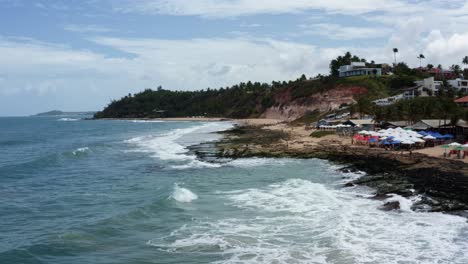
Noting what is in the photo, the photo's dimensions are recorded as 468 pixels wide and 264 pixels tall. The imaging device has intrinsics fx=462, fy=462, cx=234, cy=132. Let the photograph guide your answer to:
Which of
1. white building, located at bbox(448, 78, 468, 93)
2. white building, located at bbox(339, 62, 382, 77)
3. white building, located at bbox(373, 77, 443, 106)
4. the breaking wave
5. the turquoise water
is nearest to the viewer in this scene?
the breaking wave

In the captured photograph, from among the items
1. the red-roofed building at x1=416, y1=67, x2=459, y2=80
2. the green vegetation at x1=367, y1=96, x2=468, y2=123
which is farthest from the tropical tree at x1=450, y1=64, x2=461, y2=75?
the green vegetation at x1=367, y1=96, x2=468, y2=123

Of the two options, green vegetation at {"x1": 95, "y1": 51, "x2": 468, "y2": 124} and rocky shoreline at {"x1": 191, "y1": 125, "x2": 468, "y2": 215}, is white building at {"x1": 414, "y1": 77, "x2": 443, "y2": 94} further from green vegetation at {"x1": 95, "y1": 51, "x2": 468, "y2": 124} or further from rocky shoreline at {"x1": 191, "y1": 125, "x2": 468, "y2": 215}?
rocky shoreline at {"x1": 191, "y1": 125, "x2": 468, "y2": 215}

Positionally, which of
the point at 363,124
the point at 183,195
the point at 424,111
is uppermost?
the point at 424,111

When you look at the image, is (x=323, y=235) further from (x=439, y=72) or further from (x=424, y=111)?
(x=439, y=72)

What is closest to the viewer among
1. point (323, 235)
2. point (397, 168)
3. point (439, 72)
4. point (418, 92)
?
point (323, 235)

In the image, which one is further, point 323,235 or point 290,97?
point 290,97

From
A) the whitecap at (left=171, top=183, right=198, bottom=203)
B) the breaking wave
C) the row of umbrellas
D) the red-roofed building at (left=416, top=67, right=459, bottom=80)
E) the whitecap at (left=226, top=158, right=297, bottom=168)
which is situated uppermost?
the red-roofed building at (left=416, top=67, right=459, bottom=80)

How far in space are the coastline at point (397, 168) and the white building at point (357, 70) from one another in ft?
230

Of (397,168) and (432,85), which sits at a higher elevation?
(432,85)

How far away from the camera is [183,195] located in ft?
88.6

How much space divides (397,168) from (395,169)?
0.94ft

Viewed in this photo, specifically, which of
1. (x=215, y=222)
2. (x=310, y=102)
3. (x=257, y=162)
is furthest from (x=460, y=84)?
(x=215, y=222)

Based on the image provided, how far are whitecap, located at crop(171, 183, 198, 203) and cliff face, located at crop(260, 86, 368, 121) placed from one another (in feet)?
257

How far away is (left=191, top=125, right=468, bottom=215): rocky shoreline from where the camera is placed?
23516 mm
